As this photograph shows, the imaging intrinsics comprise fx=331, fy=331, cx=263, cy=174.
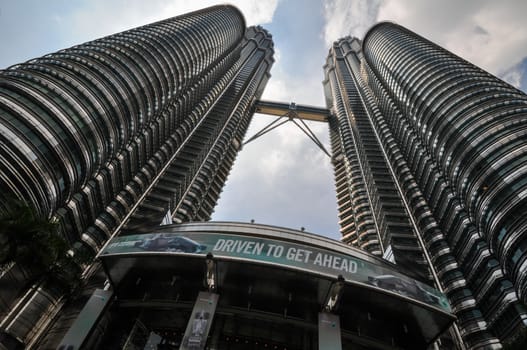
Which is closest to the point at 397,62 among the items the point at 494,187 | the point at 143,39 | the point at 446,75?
the point at 446,75

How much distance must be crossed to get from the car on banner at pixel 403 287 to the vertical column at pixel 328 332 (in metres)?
4.06

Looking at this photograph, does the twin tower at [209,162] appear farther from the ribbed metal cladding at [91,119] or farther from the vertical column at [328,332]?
the vertical column at [328,332]

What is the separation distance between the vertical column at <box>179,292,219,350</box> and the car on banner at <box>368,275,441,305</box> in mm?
12195

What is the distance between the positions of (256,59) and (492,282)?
133236 mm

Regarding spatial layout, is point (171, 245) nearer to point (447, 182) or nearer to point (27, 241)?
point (27, 241)

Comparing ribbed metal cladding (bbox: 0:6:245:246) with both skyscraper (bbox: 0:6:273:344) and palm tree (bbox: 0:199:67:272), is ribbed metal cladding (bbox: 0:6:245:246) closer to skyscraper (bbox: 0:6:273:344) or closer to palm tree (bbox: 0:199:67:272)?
skyscraper (bbox: 0:6:273:344)

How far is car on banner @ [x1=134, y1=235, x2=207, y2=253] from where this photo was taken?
27155 millimetres

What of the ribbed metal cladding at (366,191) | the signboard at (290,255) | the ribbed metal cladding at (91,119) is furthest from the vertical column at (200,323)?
the ribbed metal cladding at (366,191)

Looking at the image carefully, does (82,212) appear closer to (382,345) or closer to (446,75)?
(382,345)

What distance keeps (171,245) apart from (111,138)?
19.8 meters

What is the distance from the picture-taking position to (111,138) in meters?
40.7

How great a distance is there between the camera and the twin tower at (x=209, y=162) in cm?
3219

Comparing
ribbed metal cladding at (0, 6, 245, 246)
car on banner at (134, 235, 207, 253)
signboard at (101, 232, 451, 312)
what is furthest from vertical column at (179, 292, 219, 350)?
ribbed metal cladding at (0, 6, 245, 246)

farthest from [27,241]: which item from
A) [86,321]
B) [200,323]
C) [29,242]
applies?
[200,323]
